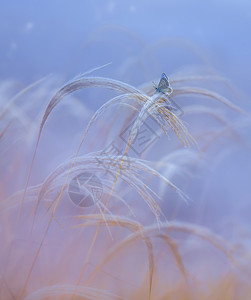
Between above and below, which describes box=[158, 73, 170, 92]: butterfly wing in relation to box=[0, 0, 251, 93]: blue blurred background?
below

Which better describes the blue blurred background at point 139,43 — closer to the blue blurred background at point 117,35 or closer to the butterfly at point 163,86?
the blue blurred background at point 117,35

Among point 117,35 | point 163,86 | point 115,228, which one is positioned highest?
point 117,35

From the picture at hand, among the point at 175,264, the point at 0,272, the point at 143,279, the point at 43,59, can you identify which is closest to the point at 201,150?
the point at 175,264

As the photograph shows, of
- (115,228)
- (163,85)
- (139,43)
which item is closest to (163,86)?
(163,85)

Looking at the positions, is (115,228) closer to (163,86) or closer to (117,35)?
(163,86)

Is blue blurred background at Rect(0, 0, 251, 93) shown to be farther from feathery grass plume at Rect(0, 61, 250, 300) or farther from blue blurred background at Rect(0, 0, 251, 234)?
feathery grass plume at Rect(0, 61, 250, 300)

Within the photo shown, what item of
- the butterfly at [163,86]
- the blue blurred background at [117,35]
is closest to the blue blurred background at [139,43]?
the blue blurred background at [117,35]

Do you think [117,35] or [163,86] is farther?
[117,35]

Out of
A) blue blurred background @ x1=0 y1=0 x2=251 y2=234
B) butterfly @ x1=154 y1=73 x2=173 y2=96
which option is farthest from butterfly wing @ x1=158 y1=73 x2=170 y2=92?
blue blurred background @ x1=0 y1=0 x2=251 y2=234

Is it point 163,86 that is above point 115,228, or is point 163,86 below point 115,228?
above

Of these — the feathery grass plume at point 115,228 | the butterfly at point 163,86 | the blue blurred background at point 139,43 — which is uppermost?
the blue blurred background at point 139,43
